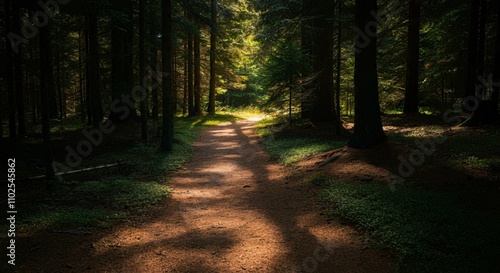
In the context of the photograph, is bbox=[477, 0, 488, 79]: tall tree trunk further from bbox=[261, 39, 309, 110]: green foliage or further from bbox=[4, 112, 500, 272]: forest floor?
bbox=[261, 39, 309, 110]: green foliage

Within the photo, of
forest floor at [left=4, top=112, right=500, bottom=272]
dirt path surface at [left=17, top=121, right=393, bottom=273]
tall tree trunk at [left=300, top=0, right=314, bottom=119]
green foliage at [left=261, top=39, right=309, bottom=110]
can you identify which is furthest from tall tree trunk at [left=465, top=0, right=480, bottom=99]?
dirt path surface at [left=17, top=121, right=393, bottom=273]

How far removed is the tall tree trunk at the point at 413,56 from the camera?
672 inches

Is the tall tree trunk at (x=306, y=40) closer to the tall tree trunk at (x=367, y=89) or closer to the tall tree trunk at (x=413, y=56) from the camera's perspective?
the tall tree trunk at (x=367, y=89)

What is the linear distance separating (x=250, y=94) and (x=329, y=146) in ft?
119

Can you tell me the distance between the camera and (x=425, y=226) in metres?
5.41

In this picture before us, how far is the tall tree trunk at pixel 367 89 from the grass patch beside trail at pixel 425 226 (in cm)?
336

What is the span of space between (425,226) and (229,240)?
353 centimetres

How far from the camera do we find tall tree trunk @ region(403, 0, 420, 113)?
672 inches

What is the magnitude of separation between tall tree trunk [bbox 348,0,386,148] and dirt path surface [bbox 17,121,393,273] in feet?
9.92

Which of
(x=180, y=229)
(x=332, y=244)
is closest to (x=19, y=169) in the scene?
(x=180, y=229)

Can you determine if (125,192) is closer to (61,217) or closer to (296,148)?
(61,217)

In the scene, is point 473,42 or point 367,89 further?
point 473,42

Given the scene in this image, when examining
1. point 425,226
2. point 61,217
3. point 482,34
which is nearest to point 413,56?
point 482,34

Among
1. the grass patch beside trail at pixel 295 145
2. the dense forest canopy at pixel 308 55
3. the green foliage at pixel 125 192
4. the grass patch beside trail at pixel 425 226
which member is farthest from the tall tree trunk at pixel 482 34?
the green foliage at pixel 125 192
